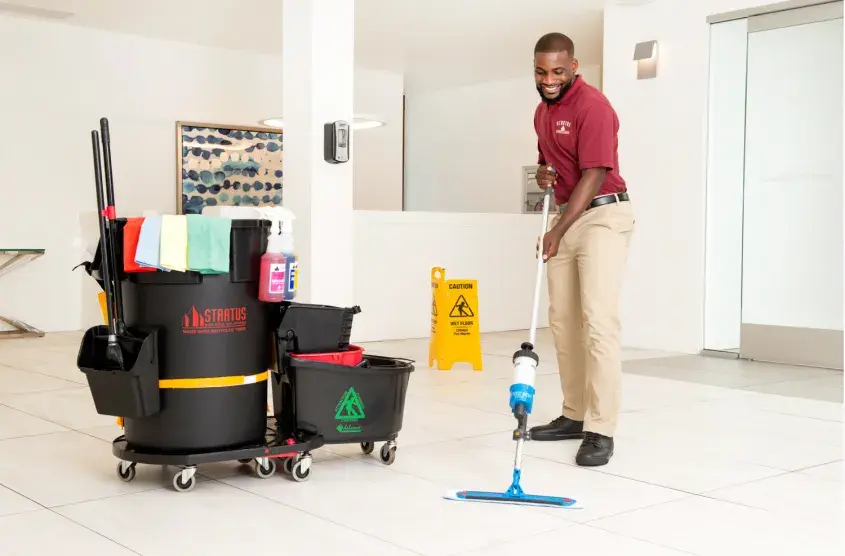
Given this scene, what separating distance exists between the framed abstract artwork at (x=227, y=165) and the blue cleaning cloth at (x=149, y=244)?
5.76m

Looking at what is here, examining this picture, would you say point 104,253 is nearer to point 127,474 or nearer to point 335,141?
point 127,474

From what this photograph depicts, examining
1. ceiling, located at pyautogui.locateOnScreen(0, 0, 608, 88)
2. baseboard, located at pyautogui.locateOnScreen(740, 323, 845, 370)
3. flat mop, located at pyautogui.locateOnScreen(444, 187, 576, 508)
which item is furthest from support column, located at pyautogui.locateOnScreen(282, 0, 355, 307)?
baseboard, located at pyautogui.locateOnScreen(740, 323, 845, 370)

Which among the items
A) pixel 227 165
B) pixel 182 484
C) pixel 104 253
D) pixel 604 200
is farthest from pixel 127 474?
pixel 227 165

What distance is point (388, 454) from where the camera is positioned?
3.15 metres

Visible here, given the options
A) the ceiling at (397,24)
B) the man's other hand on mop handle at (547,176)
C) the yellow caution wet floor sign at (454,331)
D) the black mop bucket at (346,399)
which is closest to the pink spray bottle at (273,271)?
the black mop bucket at (346,399)

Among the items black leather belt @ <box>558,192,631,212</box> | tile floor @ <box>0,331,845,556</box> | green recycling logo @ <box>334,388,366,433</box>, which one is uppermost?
black leather belt @ <box>558,192,631,212</box>

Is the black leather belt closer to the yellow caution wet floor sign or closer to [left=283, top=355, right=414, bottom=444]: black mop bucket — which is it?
[left=283, top=355, right=414, bottom=444]: black mop bucket

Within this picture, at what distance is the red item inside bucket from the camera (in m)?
3.00

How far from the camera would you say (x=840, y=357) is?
5820mm

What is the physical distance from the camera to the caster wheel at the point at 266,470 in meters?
2.95

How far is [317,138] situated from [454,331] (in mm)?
1552

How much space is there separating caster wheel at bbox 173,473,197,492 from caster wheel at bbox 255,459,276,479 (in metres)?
0.22

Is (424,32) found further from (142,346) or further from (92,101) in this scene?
(142,346)

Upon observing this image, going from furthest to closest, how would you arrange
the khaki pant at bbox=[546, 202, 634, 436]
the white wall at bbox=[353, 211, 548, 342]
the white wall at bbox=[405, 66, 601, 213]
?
the white wall at bbox=[405, 66, 601, 213], the white wall at bbox=[353, 211, 548, 342], the khaki pant at bbox=[546, 202, 634, 436]
